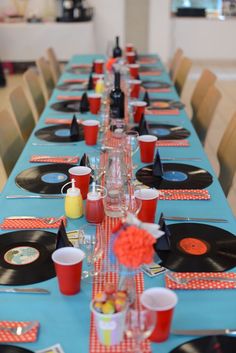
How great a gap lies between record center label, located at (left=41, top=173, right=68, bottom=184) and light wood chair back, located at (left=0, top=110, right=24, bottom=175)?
0.55m

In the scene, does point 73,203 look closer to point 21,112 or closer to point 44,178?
point 44,178

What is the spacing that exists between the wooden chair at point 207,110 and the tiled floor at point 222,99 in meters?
0.58

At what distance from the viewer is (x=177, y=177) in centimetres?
216

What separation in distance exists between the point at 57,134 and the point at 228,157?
1023 mm

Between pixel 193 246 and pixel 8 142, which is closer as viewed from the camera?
pixel 193 246

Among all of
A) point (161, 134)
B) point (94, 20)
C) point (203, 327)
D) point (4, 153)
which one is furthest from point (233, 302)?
point (94, 20)

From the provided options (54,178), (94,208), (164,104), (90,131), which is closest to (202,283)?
(94,208)

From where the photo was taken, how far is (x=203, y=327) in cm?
124

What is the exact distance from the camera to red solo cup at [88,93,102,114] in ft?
9.97

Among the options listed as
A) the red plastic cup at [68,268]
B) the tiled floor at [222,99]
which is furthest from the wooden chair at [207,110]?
the red plastic cup at [68,268]

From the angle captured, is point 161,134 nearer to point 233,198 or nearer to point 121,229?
point 233,198

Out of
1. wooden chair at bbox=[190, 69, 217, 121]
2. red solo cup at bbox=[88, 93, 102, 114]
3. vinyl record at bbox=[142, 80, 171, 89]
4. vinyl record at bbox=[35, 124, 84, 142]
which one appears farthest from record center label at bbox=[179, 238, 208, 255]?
vinyl record at bbox=[142, 80, 171, 89]

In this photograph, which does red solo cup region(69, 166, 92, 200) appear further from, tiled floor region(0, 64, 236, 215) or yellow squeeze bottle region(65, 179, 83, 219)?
tiled floor region(0, 64, 236, 215)

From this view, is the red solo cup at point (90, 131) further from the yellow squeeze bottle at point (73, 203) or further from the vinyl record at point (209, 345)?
the vinyl record at point (209, 345)
